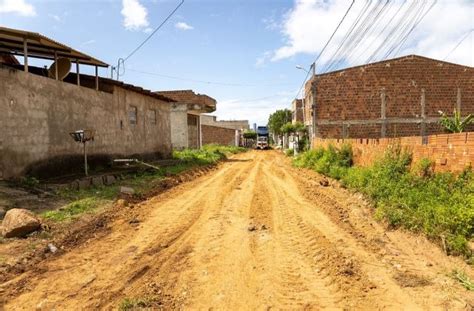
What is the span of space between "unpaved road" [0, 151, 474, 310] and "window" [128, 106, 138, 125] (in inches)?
407

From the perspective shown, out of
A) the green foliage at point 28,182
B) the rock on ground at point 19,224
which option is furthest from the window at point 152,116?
the rock on ground at point 19,224

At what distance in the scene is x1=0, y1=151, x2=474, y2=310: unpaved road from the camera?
423 centimetres

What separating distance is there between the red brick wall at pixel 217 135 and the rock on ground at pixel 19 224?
37.8 m

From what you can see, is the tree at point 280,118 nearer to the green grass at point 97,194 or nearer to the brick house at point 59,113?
the brick house at point 59,113

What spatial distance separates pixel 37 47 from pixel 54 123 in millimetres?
2928

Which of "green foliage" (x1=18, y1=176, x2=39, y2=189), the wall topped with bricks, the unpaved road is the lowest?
the unpaved road

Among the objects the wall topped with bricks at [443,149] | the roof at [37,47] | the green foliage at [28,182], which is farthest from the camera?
the roof at [37,47]

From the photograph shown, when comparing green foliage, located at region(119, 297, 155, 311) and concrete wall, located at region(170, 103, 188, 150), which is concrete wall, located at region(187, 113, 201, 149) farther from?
green foliage, located at region(119, 297, 155, 311)

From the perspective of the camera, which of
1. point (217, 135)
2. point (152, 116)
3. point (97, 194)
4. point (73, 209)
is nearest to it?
point (73, 209)

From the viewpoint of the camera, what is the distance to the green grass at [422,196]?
584 cm

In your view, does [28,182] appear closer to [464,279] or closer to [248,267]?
[248,267]

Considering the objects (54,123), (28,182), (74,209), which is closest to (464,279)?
(74,209)

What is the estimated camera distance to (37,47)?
42.5 feet

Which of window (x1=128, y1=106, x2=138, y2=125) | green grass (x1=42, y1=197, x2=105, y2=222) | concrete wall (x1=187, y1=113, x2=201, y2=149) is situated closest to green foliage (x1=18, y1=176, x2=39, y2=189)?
green grass (x1=42, y1=197, x2=105, y2=222)
